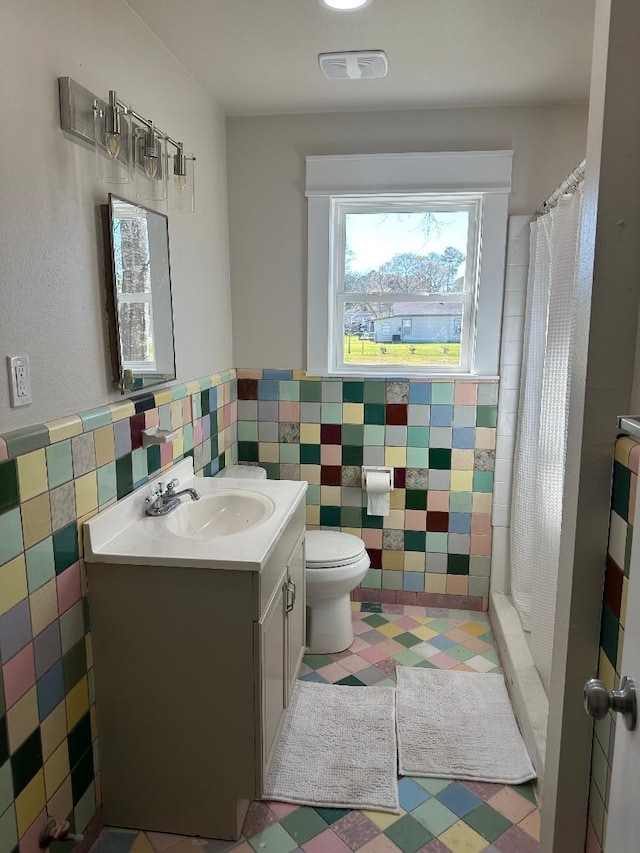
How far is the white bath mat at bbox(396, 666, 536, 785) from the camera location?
1954 mm

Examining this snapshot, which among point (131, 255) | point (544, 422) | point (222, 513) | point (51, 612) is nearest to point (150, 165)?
point (131, 255)

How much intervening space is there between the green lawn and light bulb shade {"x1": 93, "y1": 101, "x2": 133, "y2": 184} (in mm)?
1525

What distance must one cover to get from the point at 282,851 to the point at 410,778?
0.48 meters

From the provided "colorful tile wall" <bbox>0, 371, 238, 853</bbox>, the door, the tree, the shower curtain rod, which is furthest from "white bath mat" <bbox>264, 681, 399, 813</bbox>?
the shower curtain rod

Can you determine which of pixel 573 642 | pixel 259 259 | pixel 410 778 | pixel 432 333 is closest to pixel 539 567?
pixel 410 778

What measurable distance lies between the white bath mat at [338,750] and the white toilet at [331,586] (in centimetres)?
24

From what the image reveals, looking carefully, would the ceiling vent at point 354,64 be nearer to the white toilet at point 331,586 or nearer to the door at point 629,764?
the white toilet at point 331,586

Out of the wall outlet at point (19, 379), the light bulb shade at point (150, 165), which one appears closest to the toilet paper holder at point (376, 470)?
the light bulb shade at point (150, 165)

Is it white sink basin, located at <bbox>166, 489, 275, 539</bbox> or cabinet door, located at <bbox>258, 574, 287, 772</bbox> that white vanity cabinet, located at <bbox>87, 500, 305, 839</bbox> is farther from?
white sink basin, located at <bbox>166, 489, 275, 539</bbox>

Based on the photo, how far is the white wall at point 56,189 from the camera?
4.26ft

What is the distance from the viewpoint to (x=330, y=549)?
260 cm

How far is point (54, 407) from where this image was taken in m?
1.48

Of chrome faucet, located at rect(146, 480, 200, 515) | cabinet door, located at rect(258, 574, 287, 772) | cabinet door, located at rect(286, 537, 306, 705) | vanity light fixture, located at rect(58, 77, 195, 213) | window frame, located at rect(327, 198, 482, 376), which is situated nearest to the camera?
vanity light fixture, located at rect(58, 77, 195, 213)

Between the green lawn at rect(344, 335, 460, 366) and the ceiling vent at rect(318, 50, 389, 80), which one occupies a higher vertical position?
the ceiling vent at rect(318, 50, 389, 80)
